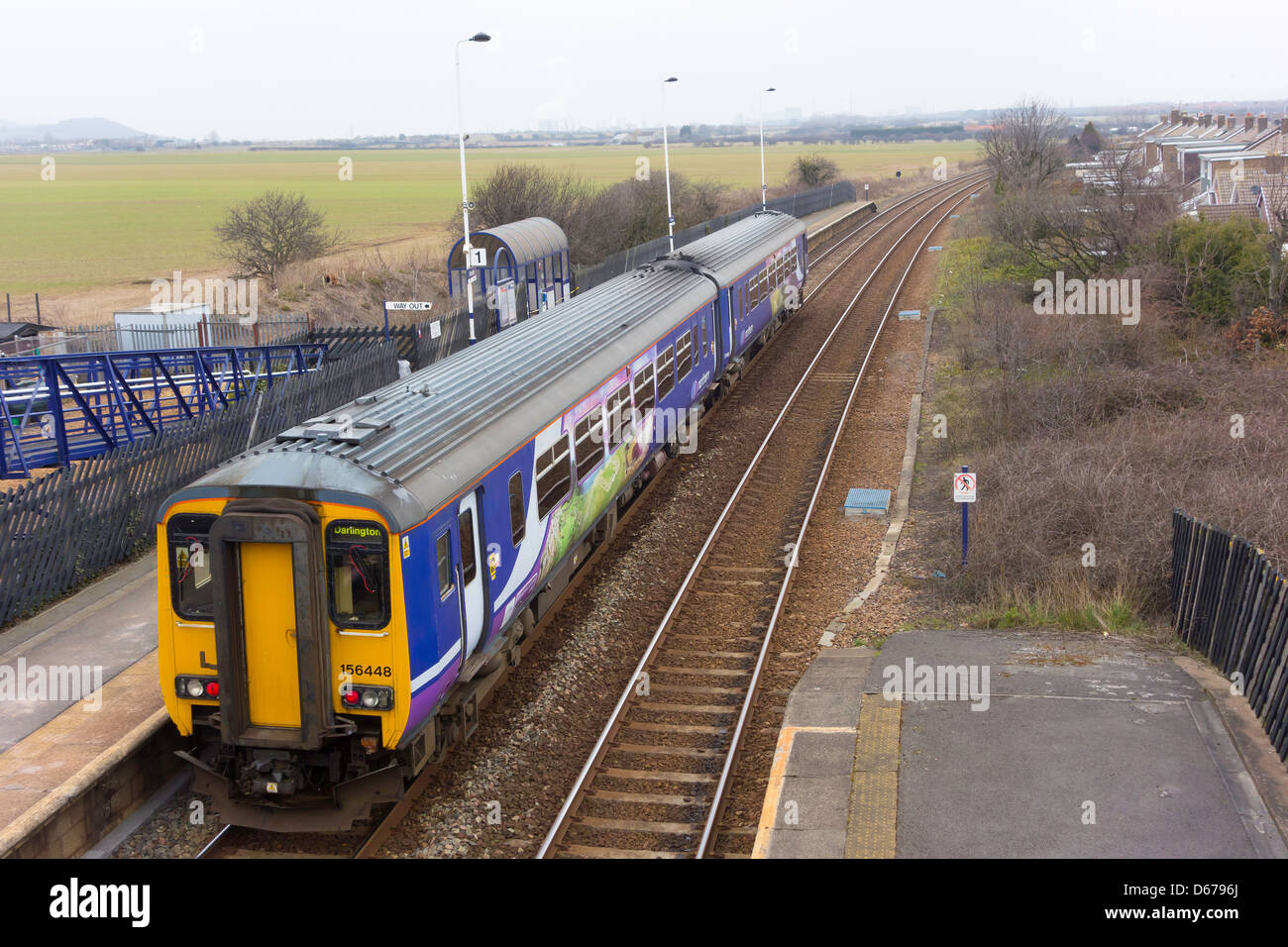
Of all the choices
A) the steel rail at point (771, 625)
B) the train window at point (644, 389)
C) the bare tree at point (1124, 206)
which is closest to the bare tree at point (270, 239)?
the steel rail at point (771, 625)

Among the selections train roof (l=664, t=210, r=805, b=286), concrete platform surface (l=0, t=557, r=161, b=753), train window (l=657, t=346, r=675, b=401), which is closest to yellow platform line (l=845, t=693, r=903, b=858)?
concrete platform surface (l=0, t=557, r=161, b=753)

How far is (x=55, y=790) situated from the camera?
8461 millimetres

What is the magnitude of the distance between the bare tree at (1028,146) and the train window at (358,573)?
37.8m

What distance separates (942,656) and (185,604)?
22.9 ft

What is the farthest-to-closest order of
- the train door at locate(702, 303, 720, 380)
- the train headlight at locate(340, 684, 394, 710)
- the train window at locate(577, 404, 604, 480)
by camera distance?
the train door at locate(702, 303, 720, 380) → the train window at locate(577, 404, 604, 480) → the train headlight at locate(340, 684, 394, 710)

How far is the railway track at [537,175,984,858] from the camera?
903cm

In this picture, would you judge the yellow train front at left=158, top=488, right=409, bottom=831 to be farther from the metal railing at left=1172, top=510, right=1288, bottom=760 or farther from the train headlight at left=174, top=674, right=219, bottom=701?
the metal railing at left=1172, top=510, right=1288, bottom=760

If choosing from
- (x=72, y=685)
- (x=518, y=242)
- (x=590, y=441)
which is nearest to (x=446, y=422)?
(x=590, y=441)

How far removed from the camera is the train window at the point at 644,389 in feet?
50.6

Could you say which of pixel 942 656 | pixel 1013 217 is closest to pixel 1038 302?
pixel 1013 217

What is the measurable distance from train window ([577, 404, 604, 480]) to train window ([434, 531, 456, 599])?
12.5ft

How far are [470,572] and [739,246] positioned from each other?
58.0 feet

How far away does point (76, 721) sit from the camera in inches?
387
